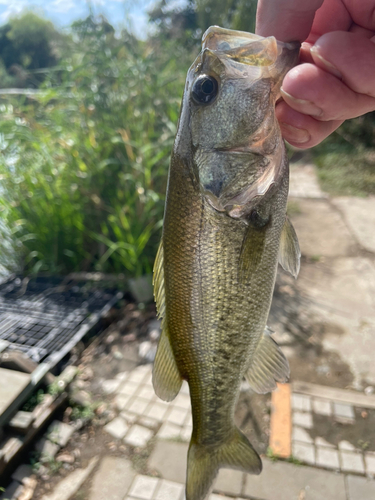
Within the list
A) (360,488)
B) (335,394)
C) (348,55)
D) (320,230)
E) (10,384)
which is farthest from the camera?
(320,230)

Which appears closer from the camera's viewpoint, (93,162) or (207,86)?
(207,86)

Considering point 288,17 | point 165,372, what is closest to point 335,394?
point 165,372

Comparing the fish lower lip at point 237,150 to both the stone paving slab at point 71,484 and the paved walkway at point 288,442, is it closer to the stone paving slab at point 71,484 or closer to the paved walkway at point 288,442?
the paved walkway at point 288,442

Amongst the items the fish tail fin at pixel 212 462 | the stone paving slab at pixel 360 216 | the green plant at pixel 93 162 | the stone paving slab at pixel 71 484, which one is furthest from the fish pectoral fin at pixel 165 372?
the stone paving slab at pixel 360 216

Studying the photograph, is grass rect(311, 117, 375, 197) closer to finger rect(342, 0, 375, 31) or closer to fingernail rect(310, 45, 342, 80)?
finger rect(342, 0, 375, 31)

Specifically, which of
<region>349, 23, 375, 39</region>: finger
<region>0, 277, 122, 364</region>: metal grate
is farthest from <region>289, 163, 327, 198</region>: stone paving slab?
<region>349, 23, 375, 39</region>: finger

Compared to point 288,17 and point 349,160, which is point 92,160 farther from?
point 349,160

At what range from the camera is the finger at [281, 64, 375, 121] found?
1142mm

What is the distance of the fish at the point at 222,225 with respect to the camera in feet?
3.81

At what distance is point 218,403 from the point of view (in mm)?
1420

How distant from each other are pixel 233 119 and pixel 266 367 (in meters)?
0.96

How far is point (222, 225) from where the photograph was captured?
122 centimetres

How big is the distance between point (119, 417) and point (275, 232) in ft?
7.40

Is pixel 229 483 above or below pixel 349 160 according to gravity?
above
